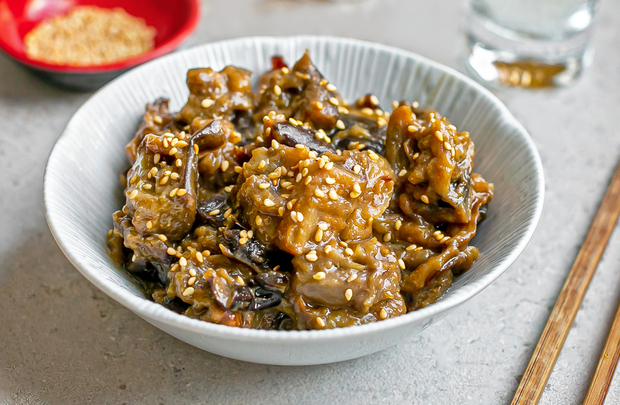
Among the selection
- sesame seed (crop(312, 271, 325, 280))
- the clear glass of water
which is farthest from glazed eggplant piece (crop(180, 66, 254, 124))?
the clear glass of water

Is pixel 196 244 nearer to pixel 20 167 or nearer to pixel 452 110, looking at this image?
pixel 452 110

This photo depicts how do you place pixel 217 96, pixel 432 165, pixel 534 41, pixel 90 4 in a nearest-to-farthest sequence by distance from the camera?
pixel 432 165, pixel 217 96, pixel 534 41, pixel 90 4

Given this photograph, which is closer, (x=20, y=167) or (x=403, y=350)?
(x=403, y=350)

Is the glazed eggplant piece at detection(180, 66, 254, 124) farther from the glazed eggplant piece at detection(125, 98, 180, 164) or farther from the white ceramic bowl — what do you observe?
the white ceramic bowl

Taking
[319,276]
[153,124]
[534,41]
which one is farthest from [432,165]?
[534,41]

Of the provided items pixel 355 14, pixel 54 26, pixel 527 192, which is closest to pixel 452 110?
pixel 527 192

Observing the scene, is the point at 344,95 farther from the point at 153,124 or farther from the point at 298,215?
the point at 298,215
